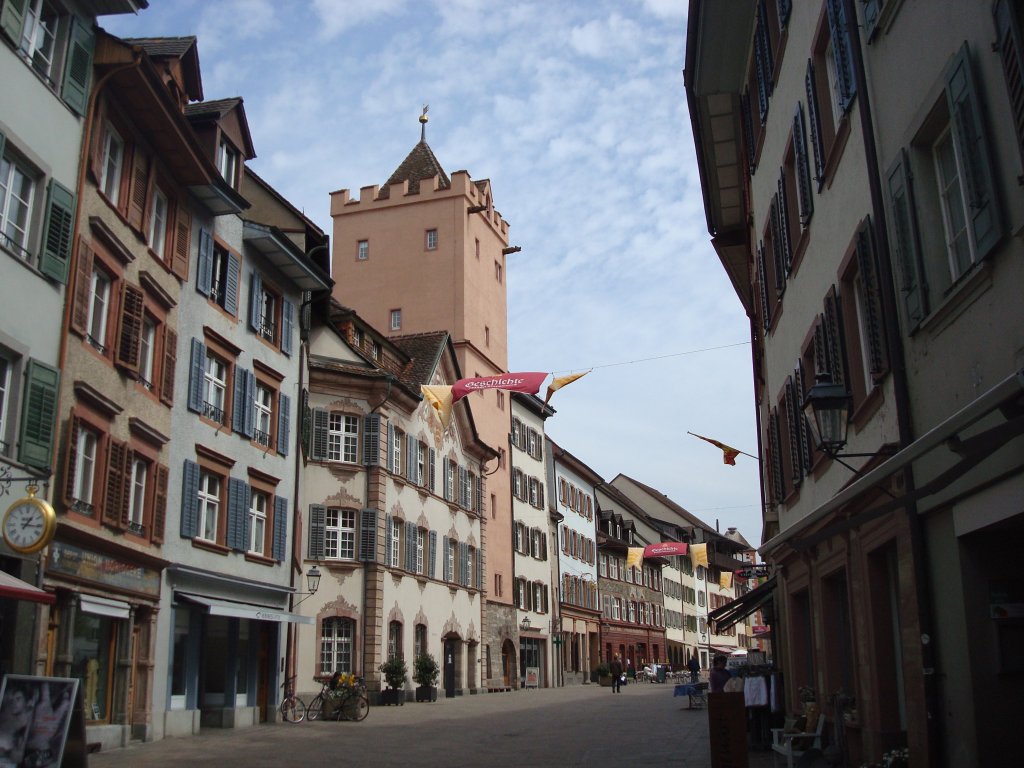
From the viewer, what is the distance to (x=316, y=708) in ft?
92.9

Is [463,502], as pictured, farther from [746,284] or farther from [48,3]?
[48,3]

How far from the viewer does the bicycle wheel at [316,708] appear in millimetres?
27344

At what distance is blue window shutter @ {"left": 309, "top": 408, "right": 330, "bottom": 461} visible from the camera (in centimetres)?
3350

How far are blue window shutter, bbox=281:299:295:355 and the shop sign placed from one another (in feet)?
28.2

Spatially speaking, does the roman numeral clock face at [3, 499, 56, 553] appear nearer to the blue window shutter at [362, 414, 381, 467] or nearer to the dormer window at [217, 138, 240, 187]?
the dormer window at [217, 138, 240, 187]

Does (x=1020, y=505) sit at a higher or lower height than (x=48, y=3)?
lower

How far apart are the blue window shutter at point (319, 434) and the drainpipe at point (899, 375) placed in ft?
81.8

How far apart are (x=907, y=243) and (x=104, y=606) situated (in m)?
13.9

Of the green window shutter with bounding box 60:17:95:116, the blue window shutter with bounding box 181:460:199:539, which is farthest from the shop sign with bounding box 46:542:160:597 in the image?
the green window shutter with bounding box 60:17:95:116

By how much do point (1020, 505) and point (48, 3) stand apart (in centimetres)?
1527

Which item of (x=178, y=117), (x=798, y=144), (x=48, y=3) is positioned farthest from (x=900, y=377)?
(x=178, y=117)

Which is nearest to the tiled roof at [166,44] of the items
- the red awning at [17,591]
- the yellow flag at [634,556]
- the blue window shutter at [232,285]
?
the blue window shutter at [232,285]

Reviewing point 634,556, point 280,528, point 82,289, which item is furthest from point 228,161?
point 634,556

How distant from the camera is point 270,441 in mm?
26156
